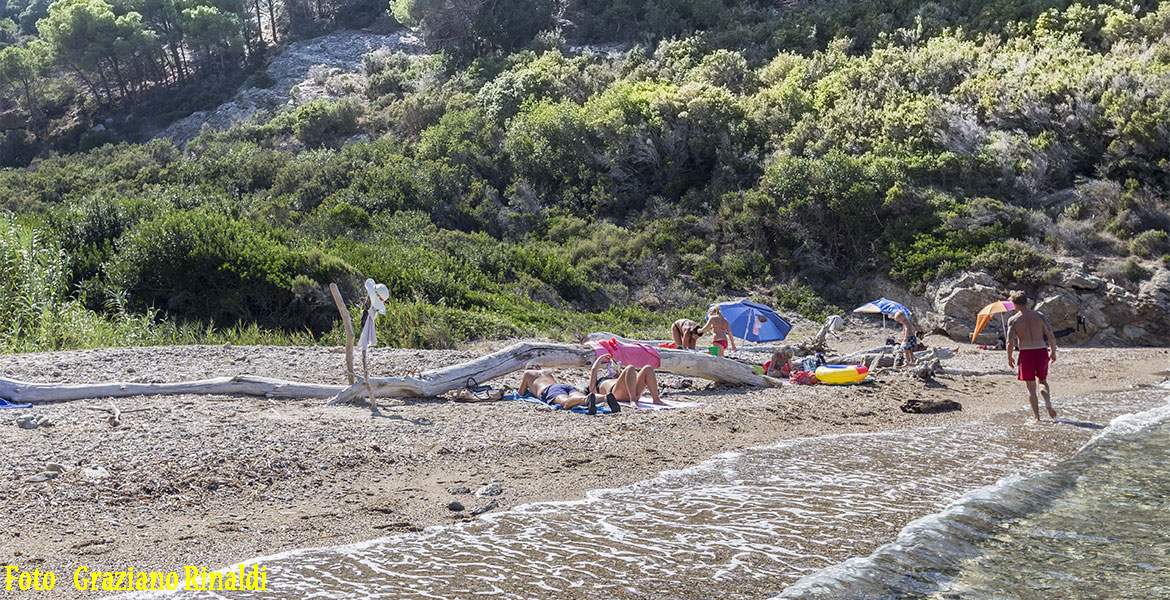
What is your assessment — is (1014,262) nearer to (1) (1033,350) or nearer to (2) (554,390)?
(1) (1033,350)

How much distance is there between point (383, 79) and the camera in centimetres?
3578

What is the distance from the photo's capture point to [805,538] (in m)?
6.10

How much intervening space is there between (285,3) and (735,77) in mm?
31205

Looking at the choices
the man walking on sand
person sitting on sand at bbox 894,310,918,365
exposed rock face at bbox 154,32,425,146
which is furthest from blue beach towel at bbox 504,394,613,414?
exposed rock face at bbox 154,32,425,146

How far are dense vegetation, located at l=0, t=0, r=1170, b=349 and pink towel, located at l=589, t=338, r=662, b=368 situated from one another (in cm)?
345

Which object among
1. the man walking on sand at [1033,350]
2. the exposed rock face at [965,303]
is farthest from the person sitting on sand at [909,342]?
the exposed rock face at [965,303]

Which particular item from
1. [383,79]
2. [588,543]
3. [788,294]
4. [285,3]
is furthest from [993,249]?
[285,3]

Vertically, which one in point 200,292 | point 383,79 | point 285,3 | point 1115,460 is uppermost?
point 285,3

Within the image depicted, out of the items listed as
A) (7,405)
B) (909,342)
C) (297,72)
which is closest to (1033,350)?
(909,342)

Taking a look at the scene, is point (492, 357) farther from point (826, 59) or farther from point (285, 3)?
point (285, 3)

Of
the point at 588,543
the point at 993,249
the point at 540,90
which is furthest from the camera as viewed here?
the point at 540,90

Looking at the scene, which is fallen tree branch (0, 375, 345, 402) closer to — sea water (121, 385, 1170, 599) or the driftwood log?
the driftwood log

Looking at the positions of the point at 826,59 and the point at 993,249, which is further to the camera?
the point at 826,59

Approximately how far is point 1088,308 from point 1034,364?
827cm
